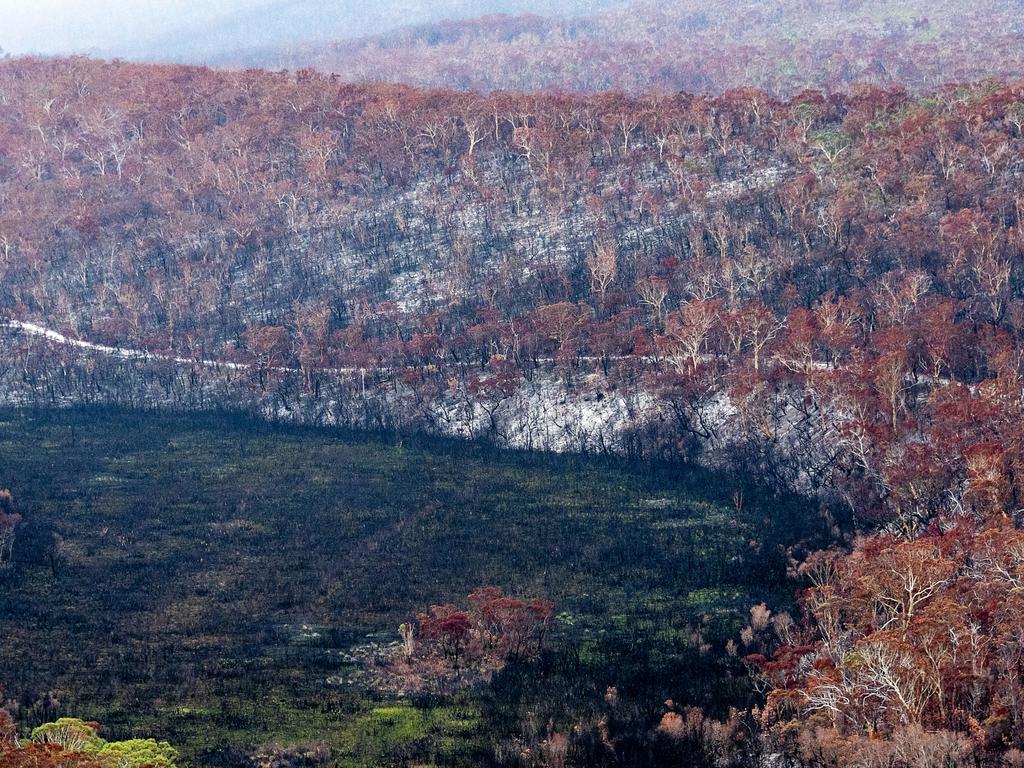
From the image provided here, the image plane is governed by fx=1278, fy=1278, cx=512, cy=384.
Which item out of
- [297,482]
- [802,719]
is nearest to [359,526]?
[297,482]

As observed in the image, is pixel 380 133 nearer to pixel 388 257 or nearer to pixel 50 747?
pixel 388 257

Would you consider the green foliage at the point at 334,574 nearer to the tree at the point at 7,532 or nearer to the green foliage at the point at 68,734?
the tree at the point at 7,532

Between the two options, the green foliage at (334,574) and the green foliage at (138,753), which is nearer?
the green foliage at (138,753)

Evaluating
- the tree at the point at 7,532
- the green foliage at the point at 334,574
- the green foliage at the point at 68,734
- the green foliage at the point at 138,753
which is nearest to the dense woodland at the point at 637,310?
the tree at the point at 7,532

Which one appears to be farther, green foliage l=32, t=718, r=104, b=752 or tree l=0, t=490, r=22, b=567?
tree l=0, t=490, r=22, b=567

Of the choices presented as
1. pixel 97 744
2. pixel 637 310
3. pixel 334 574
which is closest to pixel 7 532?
pixel 334 574

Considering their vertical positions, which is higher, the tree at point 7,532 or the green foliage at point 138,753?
the green foliage at point 138,753

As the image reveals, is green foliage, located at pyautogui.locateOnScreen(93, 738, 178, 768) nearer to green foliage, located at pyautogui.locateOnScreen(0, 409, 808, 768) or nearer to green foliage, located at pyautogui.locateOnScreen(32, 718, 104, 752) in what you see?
green foliage, located at pyautogui.locateOnScreen(32, 718, 104, 752)

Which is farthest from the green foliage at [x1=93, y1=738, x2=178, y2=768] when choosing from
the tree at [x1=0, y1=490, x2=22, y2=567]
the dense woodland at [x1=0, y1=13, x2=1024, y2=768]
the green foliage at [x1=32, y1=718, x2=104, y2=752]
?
the tree at [x1=0, y1=490, x2=22, y2=567]
